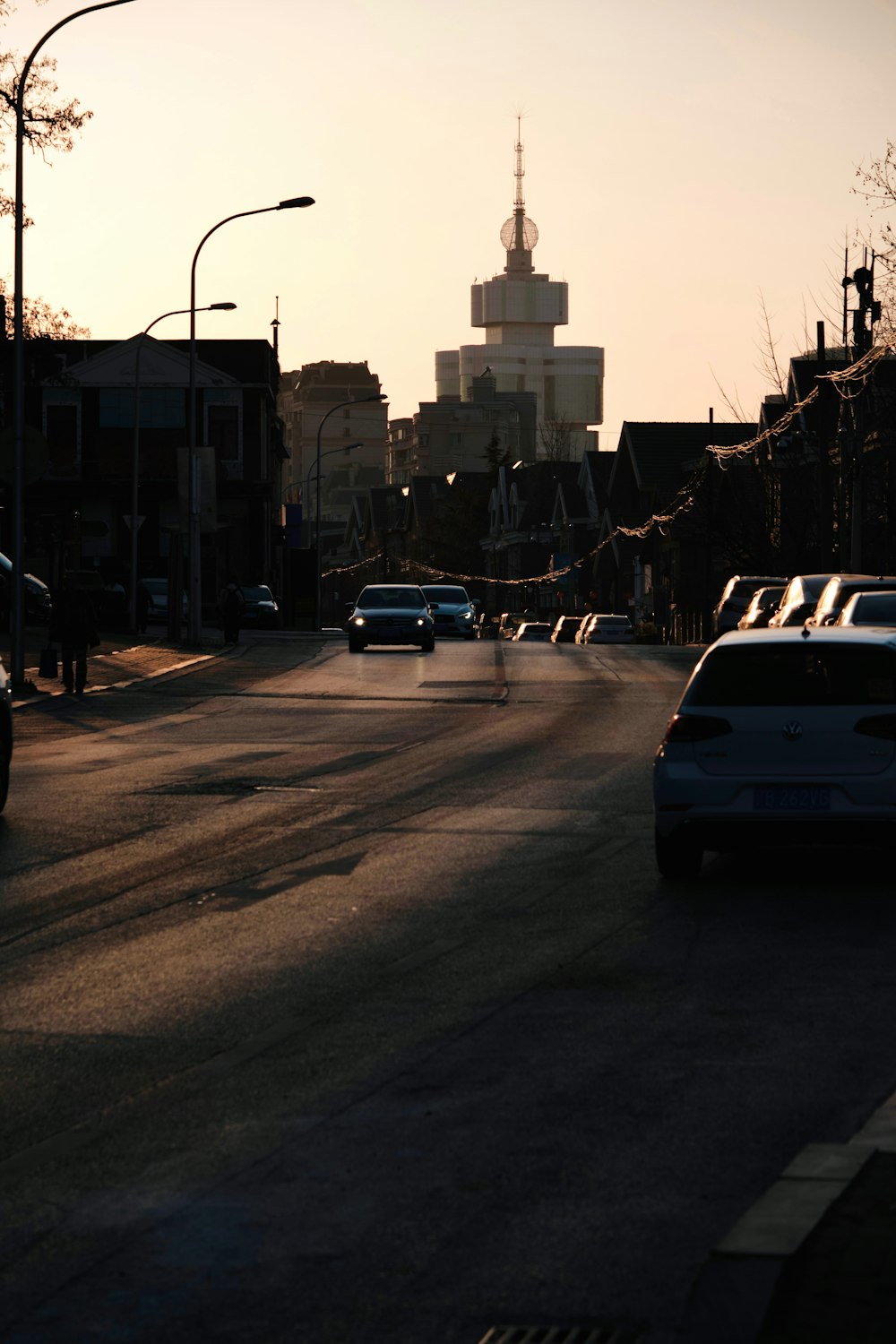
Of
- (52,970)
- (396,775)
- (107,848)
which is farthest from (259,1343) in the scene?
(396,775)

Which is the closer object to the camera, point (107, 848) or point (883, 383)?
point (107, 848)

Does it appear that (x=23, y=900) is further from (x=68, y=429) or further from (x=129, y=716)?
(x=68, y=429)

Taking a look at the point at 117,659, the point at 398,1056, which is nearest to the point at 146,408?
the point at 117,659

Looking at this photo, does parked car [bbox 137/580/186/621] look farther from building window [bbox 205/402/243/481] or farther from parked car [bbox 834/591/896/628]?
parked car [bbox 834/591/896/628]

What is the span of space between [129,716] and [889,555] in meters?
32.3

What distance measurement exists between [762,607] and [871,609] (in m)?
15.9

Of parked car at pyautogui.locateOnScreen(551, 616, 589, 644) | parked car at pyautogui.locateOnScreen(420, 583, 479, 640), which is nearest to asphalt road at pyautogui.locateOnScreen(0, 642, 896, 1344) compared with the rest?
parked car at pyautogui.locateOnScreen(420, 583, 479, 640)

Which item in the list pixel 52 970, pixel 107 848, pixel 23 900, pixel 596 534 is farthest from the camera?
pixel 596 534

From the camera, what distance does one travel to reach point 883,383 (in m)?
56.2

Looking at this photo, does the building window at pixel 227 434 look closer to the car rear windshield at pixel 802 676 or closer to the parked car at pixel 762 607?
the parked car at pixel 762 607

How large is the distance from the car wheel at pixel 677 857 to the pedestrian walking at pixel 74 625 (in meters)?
19.9

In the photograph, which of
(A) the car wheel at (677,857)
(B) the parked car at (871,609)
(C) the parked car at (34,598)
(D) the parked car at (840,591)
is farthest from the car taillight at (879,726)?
(C) the parked car at (34,598)

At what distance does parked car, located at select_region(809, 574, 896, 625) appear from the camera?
2867 cm

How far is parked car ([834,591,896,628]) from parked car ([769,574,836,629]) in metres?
7.31
